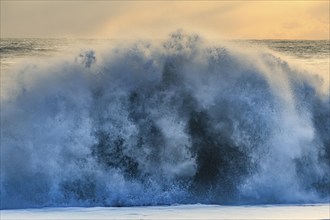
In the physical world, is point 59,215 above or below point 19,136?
below

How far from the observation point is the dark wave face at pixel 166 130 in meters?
11.3

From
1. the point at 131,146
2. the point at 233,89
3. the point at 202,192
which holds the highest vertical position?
the point at 233,89

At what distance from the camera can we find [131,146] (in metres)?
12.0

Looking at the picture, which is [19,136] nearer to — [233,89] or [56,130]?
[56,130]

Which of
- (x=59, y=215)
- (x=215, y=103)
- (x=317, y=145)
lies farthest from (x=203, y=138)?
(x=59, y=215)

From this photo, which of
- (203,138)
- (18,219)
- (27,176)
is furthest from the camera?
(203,138)

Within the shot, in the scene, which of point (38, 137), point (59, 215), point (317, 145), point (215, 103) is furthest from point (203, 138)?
point (59, 215)

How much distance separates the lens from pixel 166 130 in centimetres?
1216

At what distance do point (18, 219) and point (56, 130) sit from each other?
307 cm

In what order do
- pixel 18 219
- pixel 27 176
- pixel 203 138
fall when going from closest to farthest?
pixel 18 219, pixel 27 176, pixel 203 138

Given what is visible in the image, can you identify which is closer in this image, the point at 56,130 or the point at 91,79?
the point at 56,130

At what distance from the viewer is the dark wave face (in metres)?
11.3

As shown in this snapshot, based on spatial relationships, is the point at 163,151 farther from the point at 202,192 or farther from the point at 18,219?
the point at 18,219

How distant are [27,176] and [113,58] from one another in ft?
9.53
